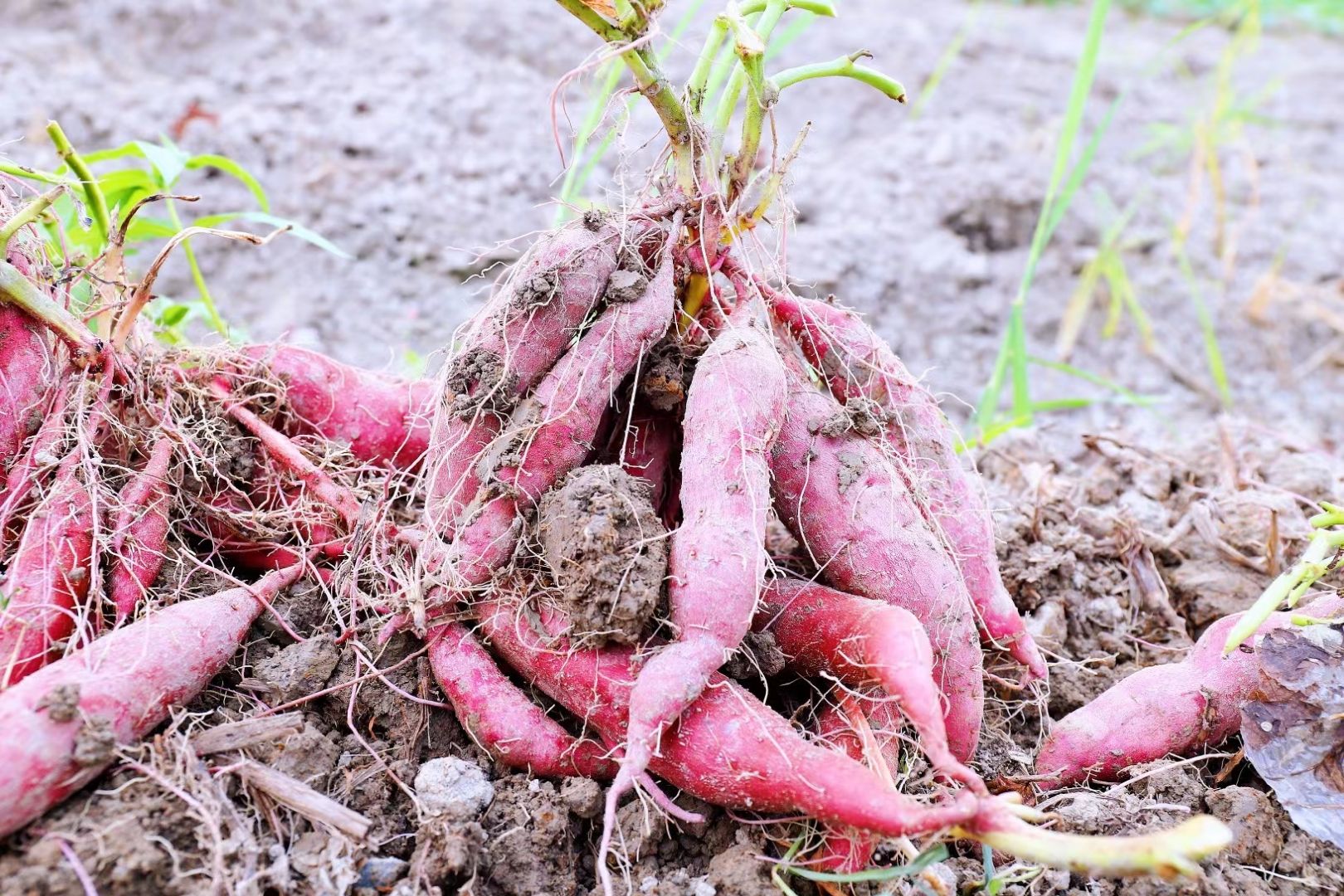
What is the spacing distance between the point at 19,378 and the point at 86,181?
1.02 feet

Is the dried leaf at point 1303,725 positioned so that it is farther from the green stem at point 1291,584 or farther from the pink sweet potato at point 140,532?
the pink sweet potato at point 140,532

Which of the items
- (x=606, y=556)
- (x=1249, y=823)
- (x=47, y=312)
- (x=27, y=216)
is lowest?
(x=1249, y=823)

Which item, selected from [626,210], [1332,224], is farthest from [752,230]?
[1332,224]

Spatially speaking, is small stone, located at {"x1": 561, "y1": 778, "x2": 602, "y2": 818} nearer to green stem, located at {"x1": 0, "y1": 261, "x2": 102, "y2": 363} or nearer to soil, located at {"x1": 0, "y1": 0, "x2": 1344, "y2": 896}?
soil, located at {"x1": 0, "y1": 0, "x2": 1344, "y2": 896}

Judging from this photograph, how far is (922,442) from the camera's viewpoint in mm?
1497

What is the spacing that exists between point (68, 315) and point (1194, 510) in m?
1.90

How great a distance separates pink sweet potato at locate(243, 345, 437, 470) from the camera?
161cm

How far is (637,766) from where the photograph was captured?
1.09 metres

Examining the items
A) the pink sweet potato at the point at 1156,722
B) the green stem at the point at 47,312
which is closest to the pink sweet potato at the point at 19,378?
the green stem at the point at 47,312

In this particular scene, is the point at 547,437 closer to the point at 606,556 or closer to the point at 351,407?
the point at 606,556

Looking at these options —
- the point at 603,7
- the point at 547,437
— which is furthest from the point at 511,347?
the point at 603,7

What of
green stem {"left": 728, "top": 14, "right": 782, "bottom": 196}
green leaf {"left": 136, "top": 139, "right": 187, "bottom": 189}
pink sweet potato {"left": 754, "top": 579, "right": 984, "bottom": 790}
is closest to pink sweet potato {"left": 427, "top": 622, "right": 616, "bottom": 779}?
pink sweet potato {"left": 754, "top": 579, "right": 984, "bottom": 790}

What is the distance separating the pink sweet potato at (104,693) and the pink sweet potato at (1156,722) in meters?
1.12

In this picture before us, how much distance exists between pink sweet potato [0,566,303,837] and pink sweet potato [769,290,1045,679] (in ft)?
2.92
